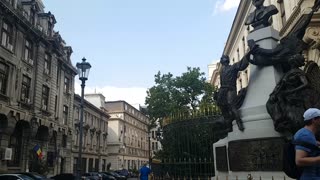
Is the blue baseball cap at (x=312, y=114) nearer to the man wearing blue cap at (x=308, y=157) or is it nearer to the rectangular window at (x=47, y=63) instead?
the man wearing blue cap at (x=308, y=157)

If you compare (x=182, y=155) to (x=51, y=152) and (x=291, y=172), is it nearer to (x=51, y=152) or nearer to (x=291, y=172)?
(x=291, y=172)

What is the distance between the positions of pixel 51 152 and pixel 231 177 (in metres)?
31.8

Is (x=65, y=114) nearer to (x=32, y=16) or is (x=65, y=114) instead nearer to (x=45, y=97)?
(x=45, y=97)

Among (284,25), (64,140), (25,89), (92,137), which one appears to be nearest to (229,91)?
(284,25)

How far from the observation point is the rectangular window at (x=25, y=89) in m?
30.6

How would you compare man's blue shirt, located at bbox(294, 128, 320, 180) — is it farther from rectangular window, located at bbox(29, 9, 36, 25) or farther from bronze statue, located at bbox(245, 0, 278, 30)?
rectangular window, located at bbox(29, 9, 36, 25)

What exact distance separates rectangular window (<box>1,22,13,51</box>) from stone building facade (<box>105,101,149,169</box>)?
140 ft

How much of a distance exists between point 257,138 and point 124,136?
75275 millimetres

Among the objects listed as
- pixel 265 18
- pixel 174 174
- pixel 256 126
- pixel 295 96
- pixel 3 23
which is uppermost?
pixel 3 23

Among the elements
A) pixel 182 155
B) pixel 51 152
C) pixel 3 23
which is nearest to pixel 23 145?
pixel 51 152

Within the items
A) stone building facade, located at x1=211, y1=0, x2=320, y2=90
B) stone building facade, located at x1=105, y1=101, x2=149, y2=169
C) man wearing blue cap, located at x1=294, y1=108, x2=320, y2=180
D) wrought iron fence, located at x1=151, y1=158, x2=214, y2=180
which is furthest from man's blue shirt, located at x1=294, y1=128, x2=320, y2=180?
stone building facade, located at x1=105, y1=101, x2=149, y2=169

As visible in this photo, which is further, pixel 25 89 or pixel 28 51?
pixel 28 51

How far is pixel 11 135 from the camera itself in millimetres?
28969

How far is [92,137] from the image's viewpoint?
60.0 m
